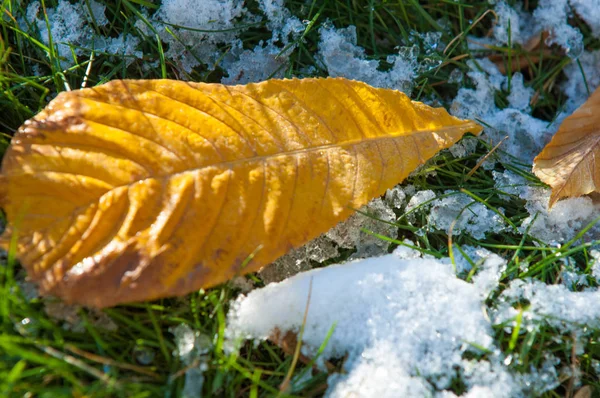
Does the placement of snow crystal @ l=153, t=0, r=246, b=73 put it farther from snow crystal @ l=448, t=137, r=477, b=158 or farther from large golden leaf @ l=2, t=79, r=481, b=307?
snow crystal @ l=448, t=137, r=477, b=158

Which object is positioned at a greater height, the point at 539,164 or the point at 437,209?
the point at 539,164

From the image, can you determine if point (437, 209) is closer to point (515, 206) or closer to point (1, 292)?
point (515, 206)

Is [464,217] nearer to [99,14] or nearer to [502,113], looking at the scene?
[502,113]

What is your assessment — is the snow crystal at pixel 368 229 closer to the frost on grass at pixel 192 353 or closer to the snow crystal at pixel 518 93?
the frost on grass at pixel 192 353

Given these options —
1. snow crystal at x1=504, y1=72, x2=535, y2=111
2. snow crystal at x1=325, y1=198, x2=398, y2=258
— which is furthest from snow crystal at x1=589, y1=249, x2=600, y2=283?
snow crystal at x1=504, y1=72, x2=535, y2=111

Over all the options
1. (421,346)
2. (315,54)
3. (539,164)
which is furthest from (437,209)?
(315,54)
